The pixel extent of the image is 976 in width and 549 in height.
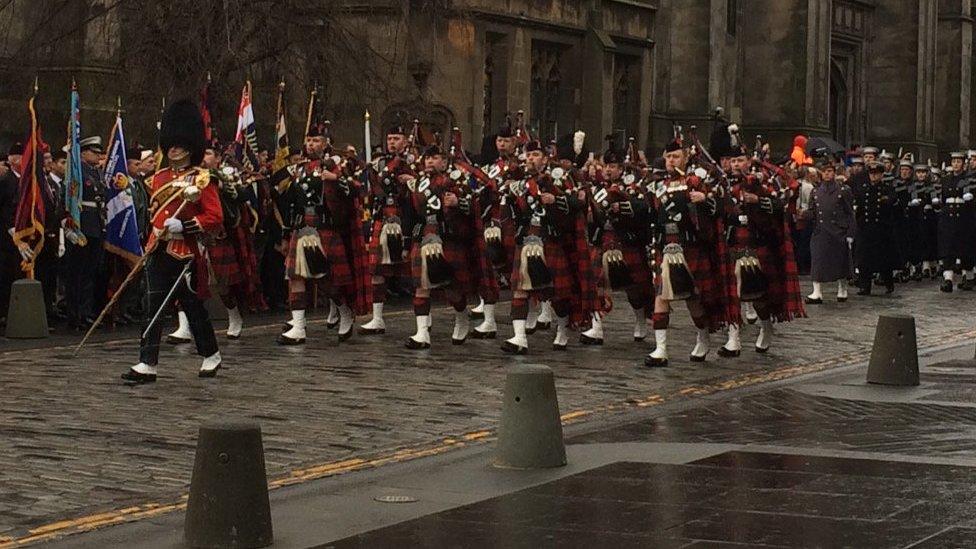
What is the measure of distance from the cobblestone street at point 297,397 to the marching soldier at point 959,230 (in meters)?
8.60

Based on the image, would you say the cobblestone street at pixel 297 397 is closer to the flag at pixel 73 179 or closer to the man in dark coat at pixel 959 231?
the flag at pixel 73 179

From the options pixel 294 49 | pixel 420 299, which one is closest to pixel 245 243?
pixel 420 299

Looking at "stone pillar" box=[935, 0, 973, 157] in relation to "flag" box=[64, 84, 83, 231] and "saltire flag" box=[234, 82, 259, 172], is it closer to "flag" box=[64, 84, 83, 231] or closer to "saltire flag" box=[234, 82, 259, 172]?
"saltire flag" box=[234, 82, 259, 172]

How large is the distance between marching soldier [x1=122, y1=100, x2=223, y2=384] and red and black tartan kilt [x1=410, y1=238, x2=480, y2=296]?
3432mm

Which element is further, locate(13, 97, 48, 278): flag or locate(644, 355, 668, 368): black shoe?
locate(13, 97, 48, 278): flag

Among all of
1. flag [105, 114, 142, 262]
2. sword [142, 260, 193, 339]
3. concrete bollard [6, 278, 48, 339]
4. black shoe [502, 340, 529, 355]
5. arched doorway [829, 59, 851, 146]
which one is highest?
arched doorway [829, 59, 851, 146]

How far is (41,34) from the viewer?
25.2 metres

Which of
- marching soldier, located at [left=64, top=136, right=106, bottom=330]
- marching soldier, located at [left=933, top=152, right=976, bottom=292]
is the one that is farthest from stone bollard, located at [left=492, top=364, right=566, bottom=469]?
marching soldier, located at [left=933, top=152, right=976, bottom=292]

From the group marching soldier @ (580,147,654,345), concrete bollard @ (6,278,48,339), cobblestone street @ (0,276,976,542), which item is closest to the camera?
cobblestone street @ (0,276,976,542)

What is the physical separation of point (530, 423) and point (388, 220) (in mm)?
8615

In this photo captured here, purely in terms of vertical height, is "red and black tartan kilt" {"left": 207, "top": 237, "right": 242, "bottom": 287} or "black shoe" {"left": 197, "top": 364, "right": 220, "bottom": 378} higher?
"red and black tartan kilt" {"left": 207, "top": 237, "right": 242, "bottom": 287}

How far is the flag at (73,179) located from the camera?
63.2ft

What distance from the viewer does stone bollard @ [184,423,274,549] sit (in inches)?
330

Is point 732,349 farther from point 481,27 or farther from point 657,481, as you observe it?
point 481,27
